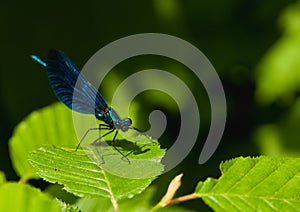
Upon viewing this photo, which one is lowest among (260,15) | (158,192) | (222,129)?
(158,192)

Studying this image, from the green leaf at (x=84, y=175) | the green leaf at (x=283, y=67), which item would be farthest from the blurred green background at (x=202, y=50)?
the green leaf at (x=84, y=175)

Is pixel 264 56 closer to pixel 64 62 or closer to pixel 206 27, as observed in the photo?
pixel 206 27

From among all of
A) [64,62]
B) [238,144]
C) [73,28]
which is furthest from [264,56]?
[64,62]

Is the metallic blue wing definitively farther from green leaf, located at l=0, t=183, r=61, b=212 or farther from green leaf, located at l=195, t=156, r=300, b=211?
green leaf, located at l=0, t=183, r=61, b=212

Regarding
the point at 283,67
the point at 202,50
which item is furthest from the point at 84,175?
the point at 202,50

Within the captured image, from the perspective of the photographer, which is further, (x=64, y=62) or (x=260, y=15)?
(x=260, y=15)

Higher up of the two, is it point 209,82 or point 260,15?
point 260,15

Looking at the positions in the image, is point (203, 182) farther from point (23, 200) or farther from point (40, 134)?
point (40, 134)
